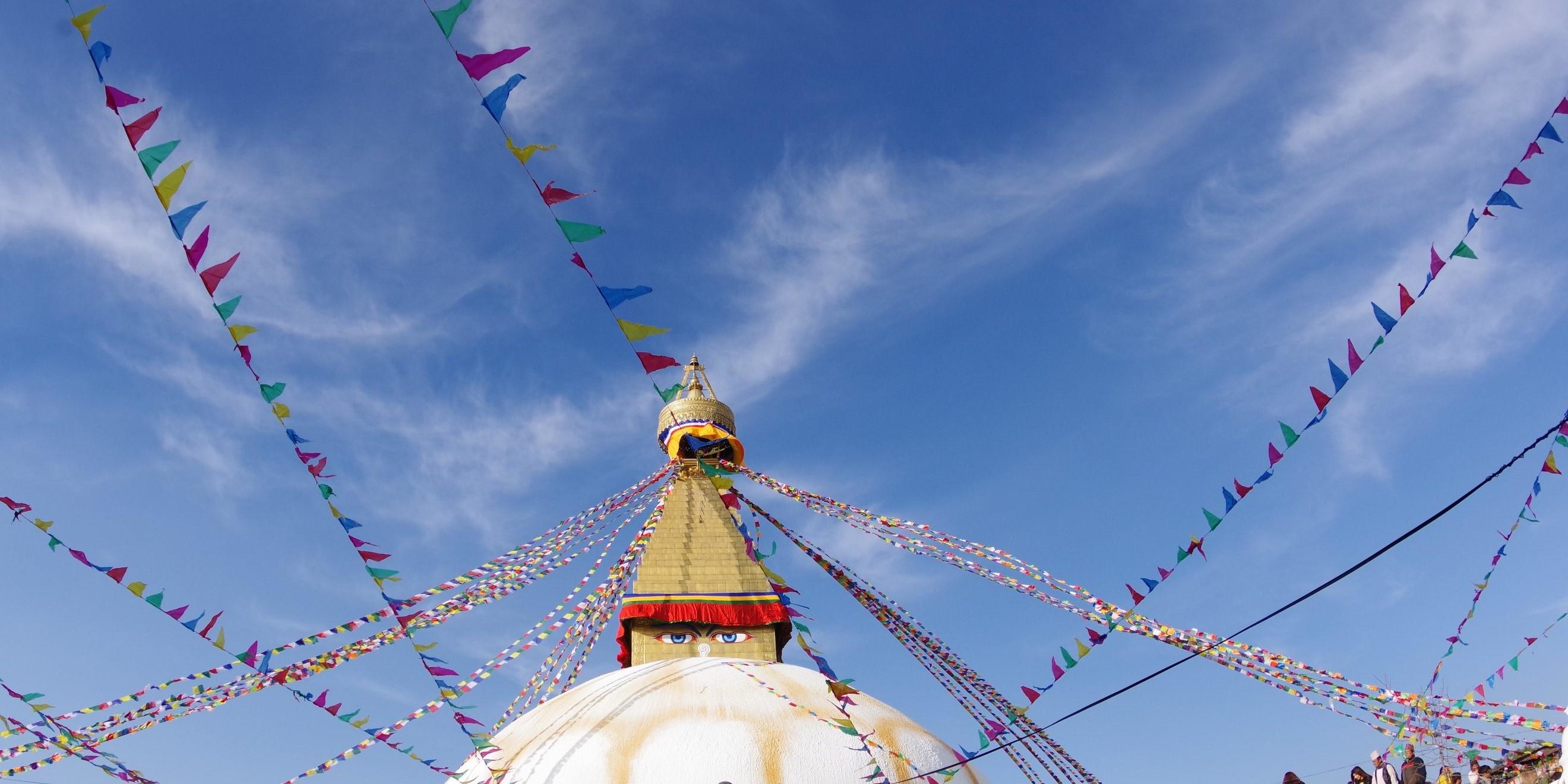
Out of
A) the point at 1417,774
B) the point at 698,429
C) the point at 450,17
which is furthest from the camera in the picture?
the point at 698,429

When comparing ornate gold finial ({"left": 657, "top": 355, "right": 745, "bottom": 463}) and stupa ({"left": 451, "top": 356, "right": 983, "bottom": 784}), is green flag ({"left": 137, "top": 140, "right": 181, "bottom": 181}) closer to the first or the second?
→ stupa ({"left": 451, "top": 356, "right": 983, "bottom": 784})

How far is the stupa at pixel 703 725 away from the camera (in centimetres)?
837

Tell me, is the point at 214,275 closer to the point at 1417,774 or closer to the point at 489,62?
the point at 489,62

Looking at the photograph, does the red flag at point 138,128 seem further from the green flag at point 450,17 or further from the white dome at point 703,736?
the white dome at point 703,736

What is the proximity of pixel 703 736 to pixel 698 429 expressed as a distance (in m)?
7.22

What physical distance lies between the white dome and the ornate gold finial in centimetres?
564

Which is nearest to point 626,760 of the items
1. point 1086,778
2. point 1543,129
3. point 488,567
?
point 488,567

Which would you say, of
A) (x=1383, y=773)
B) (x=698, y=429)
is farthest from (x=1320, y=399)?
(x=698, y=429)

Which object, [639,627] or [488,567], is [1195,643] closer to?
[639,627]

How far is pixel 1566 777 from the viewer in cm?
581

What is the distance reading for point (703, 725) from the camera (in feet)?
28.6

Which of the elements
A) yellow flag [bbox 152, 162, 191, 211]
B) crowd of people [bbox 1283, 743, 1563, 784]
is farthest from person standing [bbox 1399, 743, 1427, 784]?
yellow flag [bbox 152, 162, 191, 211]

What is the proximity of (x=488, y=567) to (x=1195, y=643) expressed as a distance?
7.05 meters

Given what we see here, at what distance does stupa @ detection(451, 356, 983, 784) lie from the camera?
329 inches
